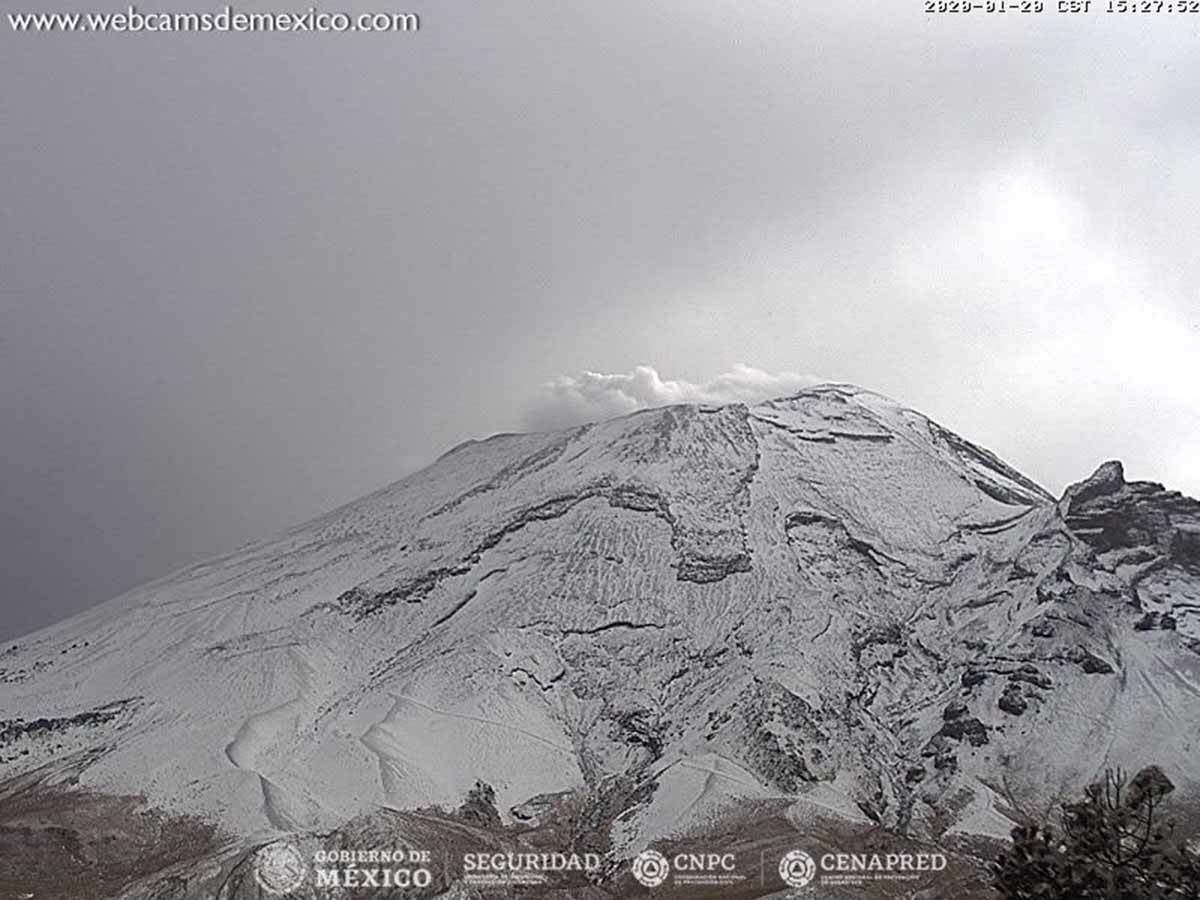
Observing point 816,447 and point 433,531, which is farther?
point 816,447

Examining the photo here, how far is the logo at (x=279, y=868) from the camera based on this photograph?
65500 millimetres

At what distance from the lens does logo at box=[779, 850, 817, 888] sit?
68.9 meters

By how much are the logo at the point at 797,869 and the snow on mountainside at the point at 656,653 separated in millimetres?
6460

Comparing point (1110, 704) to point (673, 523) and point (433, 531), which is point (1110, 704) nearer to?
point (673, 523)

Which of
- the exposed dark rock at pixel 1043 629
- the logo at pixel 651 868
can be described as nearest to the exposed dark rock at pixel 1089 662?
the exposed dark rock at pixel 1043 629

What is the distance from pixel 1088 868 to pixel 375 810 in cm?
6276

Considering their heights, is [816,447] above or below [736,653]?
above

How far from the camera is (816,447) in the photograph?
431 feet

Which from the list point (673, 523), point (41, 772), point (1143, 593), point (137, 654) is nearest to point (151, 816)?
point (41, 772)

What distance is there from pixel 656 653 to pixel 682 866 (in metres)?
29.2

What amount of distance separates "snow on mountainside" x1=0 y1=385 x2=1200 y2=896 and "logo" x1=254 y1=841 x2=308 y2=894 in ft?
6.01

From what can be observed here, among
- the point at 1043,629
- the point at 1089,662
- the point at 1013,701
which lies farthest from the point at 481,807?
the point at 1089,662

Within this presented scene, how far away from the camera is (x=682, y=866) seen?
75875 millimetres

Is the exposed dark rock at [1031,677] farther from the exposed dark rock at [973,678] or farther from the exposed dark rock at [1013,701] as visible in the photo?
the exposed dark rock at [973,678]
